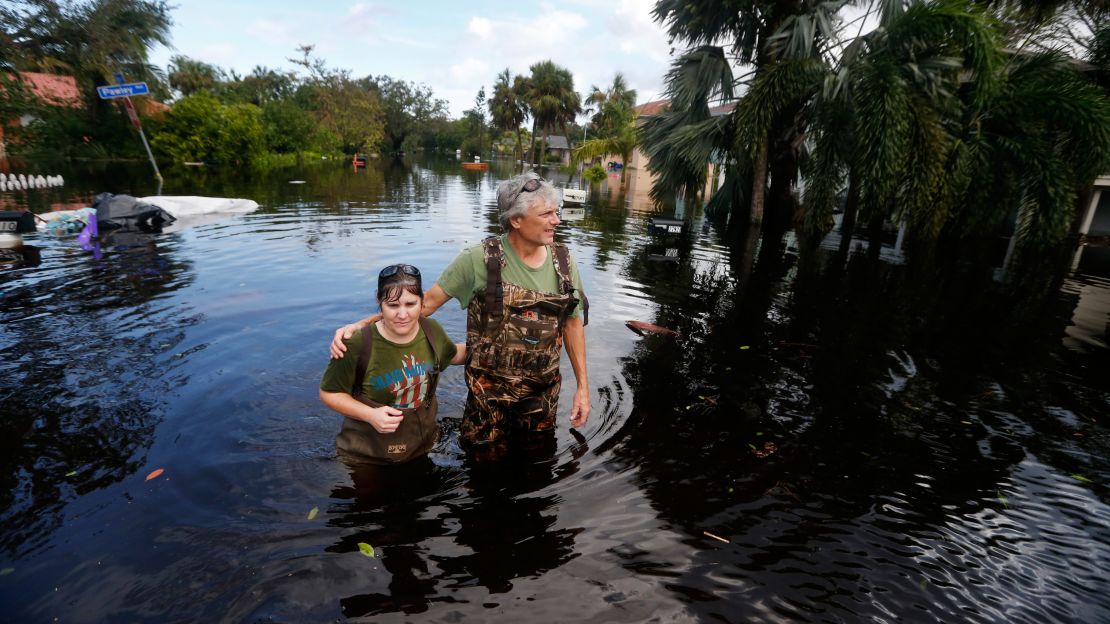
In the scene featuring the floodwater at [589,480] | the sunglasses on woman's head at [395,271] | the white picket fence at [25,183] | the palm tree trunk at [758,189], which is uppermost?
the palm tree trunk at [758,189]

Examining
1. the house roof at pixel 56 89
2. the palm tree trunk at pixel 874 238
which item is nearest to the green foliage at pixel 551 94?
the house roof at pixel 56 89

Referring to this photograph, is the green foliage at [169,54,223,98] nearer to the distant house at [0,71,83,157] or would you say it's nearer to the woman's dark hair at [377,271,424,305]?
the distant house at [0,71,83,157]

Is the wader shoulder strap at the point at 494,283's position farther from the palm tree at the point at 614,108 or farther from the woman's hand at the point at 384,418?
the palm tree at the point at 614,108

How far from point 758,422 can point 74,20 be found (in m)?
44.7

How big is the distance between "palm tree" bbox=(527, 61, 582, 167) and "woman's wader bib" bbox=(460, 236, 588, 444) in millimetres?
64056

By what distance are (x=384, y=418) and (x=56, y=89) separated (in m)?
54.7

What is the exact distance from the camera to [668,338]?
691 centimetres

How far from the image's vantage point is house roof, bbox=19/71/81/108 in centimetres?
3612

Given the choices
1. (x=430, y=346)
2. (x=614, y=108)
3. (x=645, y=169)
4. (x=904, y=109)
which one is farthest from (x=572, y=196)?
(x=614, y=108)

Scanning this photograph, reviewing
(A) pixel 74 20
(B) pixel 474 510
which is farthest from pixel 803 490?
(A) pixel 74 20

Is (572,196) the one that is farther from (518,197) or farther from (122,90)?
(518,197)

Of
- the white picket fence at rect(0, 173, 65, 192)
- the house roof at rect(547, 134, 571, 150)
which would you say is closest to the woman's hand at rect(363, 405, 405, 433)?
the white picket fence at rect(0, 173, 65, 192)

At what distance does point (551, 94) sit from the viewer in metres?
62.7

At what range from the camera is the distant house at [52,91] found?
3491cm
